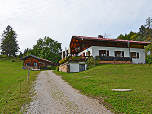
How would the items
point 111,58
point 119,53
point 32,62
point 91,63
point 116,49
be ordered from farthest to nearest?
1. point 32,62
2. point 119,53
3. point 116,49
4. point 111,58
5. point 91,63

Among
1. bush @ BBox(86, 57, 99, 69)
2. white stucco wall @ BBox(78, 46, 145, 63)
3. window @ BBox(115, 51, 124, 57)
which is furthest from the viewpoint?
window @ BBox(115, 51, 124, 57)

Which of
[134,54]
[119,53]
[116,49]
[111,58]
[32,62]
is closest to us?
[111,58]

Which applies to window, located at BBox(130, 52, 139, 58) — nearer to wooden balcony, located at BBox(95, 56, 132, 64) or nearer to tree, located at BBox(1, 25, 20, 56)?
wooden balcony, located at BBox(95, 56, 132, 64)

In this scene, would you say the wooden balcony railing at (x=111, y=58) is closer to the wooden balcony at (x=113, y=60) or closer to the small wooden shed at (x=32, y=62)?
the wooden balcony at (x=113, y=60)

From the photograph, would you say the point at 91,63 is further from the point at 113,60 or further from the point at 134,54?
the point at 134,54

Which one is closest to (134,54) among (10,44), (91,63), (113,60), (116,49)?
(116,49)

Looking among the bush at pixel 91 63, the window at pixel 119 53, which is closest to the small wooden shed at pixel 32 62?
the bush at pixel 91 63

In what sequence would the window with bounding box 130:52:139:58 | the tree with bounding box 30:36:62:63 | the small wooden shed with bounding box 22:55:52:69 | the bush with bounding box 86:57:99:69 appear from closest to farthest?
the bush with bounding box 86:57:99:69 < the window with bounding box 130:52:139:58 < the small wooden shed with bounding box 22:55:52:69 < the tree with bounding box 30:36:62:63

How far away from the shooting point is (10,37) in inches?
3204

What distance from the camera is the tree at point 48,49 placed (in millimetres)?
56469

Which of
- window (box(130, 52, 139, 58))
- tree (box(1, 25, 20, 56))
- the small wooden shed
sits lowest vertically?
the small wooden shed

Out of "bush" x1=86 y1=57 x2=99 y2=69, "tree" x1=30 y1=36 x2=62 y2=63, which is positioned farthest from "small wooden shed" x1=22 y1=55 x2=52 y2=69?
"bush" x1=86 y1=57 x2=99 y2=69

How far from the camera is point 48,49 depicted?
2248 inches

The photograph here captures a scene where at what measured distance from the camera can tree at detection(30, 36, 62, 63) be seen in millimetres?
56469
